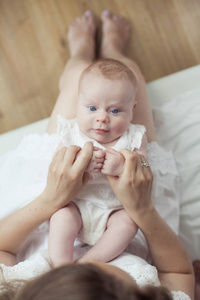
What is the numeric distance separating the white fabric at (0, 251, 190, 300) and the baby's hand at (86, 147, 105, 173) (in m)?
0.32

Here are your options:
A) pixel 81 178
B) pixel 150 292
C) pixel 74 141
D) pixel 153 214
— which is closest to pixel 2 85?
pixel 74 141

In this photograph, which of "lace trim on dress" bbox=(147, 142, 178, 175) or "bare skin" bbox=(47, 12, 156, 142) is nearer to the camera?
"lace trim on dress" bbox=(147, 142, 178, 175)

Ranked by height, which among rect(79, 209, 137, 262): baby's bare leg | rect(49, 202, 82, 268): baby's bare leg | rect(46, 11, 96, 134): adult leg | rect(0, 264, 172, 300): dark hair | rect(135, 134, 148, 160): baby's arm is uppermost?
rect(46, 11, 96, 134): adult leg

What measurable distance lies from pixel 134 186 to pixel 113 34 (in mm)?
955

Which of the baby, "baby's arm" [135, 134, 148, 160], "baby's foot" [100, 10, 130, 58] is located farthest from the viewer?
"baby's foot" [100, 10, 130, 58]

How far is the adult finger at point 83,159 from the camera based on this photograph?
107 centimetres

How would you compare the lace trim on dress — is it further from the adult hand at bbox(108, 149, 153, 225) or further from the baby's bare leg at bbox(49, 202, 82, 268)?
the baby's bare leg at bbox(49, 202, 82, 268)

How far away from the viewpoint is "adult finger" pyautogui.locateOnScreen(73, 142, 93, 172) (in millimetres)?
1065

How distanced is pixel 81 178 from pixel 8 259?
378 mm

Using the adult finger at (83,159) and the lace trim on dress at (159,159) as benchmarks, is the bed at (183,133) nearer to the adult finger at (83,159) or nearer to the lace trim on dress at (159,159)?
the lace trim on dress at (159,159)

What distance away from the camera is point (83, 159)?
41.9 inches

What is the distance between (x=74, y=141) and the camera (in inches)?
48.9

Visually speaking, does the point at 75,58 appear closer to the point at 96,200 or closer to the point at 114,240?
the point at 96,200

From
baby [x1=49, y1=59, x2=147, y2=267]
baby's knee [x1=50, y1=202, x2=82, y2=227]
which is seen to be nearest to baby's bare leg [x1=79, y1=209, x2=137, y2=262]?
baby [x1=49, y1=59, x2=147, y2=267]
